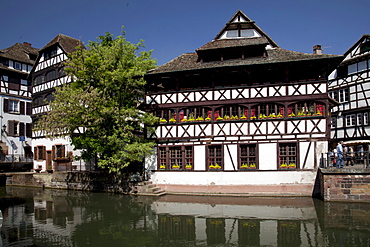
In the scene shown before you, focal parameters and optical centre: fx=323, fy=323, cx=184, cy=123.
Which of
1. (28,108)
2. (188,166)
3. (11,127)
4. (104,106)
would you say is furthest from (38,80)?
(188,166)

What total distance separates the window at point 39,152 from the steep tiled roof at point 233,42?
21.3 metres

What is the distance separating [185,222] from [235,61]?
12181 mm

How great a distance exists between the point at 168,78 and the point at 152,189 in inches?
313

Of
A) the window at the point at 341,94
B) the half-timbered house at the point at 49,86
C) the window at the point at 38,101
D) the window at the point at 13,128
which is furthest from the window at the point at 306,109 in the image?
the window at the point at 13,128

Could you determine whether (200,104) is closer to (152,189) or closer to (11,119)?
(152,189)

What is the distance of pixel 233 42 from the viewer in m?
23.4

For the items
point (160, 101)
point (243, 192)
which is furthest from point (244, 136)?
point (160, 101)

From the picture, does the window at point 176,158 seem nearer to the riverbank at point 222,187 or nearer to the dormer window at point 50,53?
the riverbank at point 222,187

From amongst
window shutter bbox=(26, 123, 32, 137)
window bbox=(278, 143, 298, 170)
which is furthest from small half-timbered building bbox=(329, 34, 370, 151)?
window shutter bbox=(26, 123, 32, 137)

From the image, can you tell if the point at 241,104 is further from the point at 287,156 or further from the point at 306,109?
the point at 287,156

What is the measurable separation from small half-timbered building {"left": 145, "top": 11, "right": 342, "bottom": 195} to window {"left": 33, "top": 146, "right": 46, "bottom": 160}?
53.7ft

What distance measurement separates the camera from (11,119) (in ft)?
123

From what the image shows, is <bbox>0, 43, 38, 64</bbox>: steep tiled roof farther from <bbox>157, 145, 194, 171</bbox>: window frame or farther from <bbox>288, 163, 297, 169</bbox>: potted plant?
<bbox>288, 163, 297, 169</bbox>: potted plant

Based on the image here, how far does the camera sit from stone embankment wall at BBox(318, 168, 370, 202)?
1791cm
